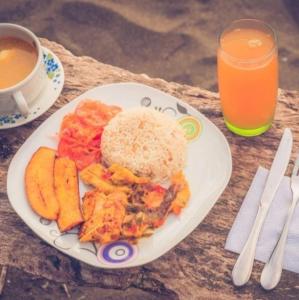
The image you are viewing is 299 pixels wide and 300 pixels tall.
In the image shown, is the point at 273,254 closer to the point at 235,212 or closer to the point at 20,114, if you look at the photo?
the point at 235,212

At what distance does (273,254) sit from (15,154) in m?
0.63

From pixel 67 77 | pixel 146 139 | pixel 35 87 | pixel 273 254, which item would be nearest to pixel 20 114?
pixel 35 87

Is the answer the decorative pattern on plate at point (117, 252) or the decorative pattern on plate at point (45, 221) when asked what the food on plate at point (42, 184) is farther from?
the decorative pattern on plate at point (117, 252)

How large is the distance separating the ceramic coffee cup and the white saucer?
0.02 m

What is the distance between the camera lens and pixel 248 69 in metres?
1.34

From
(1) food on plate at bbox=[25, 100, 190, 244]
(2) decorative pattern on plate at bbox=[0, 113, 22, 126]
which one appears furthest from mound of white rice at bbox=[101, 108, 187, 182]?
(2) decorative pattern on plate at bbox=[0, 113, 22, 126]

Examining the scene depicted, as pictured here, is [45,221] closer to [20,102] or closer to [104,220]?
[104,220]

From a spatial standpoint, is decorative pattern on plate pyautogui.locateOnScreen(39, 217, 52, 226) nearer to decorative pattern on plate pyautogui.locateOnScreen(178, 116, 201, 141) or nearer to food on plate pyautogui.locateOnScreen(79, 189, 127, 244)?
food on plate pyautogui.locateOnScreen(79, 189, 127, 244)

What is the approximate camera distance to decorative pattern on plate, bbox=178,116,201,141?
1448 mm

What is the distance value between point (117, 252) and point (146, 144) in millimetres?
251

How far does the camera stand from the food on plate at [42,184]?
4.37 feet

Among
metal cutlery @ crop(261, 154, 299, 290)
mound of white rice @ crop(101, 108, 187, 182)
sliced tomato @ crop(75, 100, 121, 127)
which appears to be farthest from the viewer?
sliced tomato @ crop(75, 100, 121, 127)

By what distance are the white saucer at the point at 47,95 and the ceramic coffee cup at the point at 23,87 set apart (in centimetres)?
2

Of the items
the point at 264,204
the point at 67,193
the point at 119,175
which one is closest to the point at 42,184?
the point at 67,193
